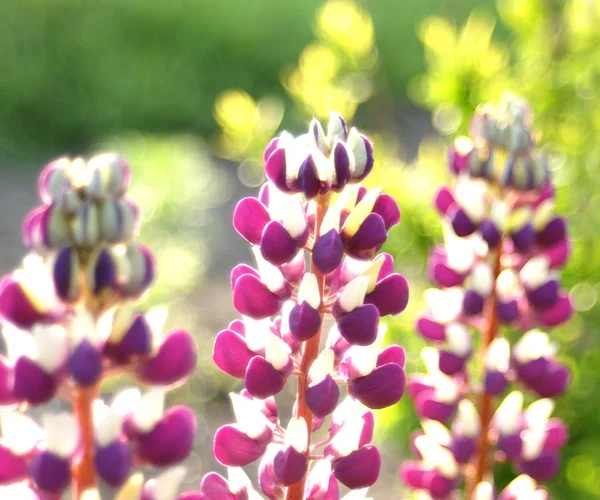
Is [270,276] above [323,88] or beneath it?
beneath

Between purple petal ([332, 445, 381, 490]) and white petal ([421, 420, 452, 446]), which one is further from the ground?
white petal ([421, 420, 452, 446])

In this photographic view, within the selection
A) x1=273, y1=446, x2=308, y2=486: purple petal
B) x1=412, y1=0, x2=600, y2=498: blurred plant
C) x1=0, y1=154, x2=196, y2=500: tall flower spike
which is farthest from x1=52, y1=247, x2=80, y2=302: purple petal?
x1=412, y1=0, x2=600, y2=498: blurred plant

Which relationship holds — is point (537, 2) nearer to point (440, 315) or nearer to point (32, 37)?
point (440, 315)

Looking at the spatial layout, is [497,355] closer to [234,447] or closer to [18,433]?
[234,447]

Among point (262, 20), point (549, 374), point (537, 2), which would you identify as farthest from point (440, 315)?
point (262, 20)

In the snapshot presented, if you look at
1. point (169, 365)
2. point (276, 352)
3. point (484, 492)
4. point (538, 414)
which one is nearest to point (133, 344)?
point (169, 365)

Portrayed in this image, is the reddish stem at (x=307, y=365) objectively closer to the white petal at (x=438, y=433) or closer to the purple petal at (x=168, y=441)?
the purple petal at (x=168, y=441)

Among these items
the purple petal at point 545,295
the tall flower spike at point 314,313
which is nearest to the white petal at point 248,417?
the tall flower spike at point 314,313

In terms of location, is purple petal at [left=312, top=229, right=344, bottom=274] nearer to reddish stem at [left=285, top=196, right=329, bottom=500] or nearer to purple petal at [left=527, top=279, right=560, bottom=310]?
reddish stem at [left=285, top=196, right=329, bottom=500]
